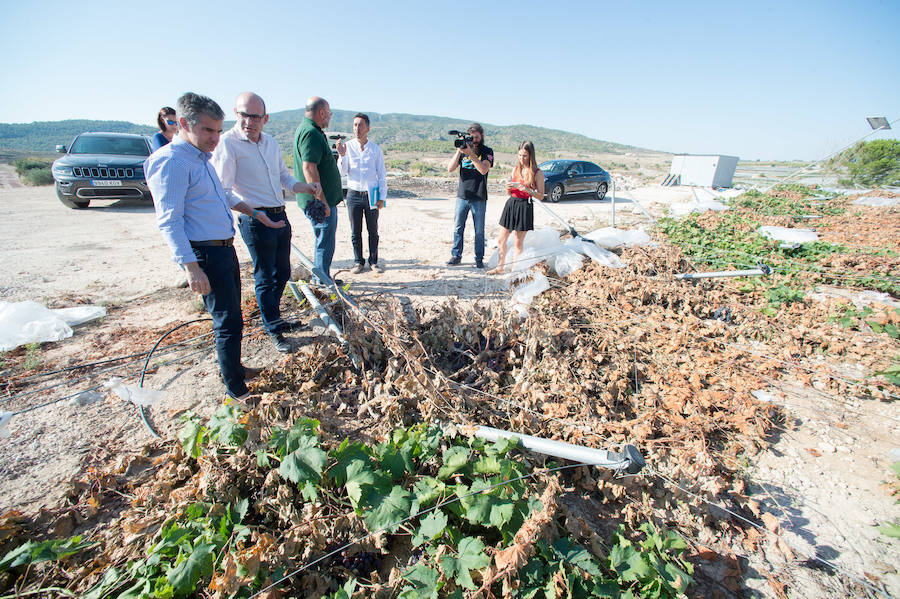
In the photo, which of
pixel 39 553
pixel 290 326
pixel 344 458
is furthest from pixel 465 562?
pixel 290 326

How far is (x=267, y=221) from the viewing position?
10.0ft

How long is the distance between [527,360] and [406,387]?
0.94m

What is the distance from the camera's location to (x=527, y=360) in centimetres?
277

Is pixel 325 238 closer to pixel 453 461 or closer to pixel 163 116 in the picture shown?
pixel 163 116

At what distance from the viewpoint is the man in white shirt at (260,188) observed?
117 inches

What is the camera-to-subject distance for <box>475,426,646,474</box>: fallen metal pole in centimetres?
169

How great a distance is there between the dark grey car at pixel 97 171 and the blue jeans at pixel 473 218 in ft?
25.9

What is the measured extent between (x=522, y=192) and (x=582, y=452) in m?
3.57

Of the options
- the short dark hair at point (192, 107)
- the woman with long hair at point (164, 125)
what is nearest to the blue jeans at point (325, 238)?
the woman with long hair at point (164, 125)

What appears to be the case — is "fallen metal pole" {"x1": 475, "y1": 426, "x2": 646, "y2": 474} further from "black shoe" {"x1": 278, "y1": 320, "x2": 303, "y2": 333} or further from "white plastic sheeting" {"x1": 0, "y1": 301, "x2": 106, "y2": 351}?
"white plastic sheeting" {"x1": 0, "y1": 301, "x2": 106, "y2": 351}

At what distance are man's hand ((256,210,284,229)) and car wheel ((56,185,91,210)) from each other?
9046 millimetres

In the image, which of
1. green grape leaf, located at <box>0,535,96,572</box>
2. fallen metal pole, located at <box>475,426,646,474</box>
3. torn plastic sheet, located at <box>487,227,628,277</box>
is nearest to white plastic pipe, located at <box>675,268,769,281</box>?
torn plastic sheet, located at <box>487,227,628,277</box>

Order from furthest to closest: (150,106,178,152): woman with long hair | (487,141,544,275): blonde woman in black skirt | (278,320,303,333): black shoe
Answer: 1. (487,141,544,275): blonde woman in black skirt
2. (150,106,178,152): woman with long hair
3. (278,320,303,333): black shoe

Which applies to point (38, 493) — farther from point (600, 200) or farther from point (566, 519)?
point (600, 200)
